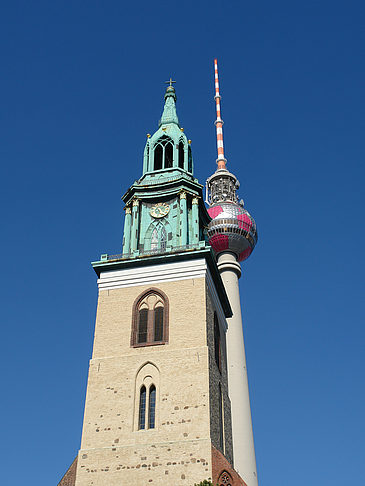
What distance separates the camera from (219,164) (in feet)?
270

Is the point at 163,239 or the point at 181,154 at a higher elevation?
the point at 181,154

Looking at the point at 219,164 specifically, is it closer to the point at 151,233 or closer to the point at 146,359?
the point at 151,233

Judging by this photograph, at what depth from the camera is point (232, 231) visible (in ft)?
238

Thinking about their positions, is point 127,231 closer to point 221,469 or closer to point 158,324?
point 158,324

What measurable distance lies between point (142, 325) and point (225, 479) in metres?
9.71

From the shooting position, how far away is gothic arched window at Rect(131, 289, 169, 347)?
34.8 m

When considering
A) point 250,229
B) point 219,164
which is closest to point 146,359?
point 250,229

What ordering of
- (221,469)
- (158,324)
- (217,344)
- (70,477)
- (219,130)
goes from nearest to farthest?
(221,469) < (70,477) < (158,324) < (217,344) < (219,130)

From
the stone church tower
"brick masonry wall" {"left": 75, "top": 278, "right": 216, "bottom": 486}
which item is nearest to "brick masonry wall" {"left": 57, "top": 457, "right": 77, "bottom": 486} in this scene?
the stone church tower

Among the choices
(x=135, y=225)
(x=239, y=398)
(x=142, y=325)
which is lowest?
(x=142, y=325)

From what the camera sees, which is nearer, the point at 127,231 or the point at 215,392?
the point at 215,392

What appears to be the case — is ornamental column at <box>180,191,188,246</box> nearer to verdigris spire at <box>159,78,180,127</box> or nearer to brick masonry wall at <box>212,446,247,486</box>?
verdigris spire at <box>159,78,180,127</box>

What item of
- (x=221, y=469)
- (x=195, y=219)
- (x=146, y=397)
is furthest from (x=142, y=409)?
(x=195, y=219)

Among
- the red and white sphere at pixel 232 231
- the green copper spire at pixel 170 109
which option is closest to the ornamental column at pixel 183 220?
the green copper spire at pixel 170 109
